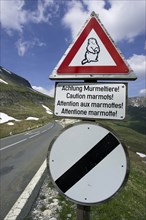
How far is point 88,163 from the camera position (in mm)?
3281

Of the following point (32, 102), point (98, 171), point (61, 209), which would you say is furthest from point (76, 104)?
point (32, 102)

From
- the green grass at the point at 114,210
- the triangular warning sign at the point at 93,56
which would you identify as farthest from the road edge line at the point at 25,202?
the triangular warning sign at the point at 93,56

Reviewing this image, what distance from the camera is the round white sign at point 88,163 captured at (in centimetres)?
316

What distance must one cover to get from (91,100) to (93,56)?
0.52 meters

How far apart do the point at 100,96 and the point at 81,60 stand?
1.66 feet

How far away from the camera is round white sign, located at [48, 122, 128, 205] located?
3158 millimetres

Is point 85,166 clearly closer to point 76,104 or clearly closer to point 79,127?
point 79,127

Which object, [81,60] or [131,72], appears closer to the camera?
[131,72]

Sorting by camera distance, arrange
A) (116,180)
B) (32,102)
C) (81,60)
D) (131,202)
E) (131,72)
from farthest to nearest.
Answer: (32,102) < (131,202) < (81,60) < (131,72) < (116,180)

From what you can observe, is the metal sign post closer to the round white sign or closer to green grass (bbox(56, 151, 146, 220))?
the round white sign

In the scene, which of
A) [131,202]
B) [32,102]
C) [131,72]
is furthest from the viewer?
[32,102]

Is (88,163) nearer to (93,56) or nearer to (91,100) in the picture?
(91,100)

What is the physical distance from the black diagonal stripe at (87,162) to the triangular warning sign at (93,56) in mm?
743

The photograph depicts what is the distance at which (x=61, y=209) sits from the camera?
6.82 m
